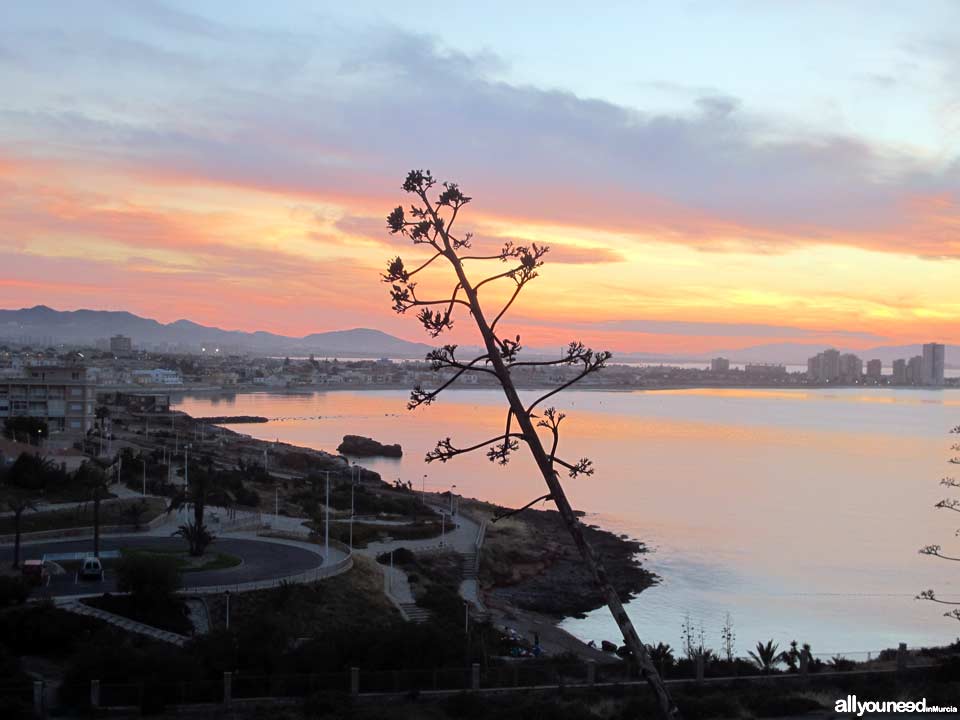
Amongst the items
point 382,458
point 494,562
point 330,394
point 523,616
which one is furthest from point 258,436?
point 330,394

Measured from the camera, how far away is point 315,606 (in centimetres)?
1366

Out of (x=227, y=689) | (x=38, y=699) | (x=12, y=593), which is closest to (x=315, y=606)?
(x=12, y=593)

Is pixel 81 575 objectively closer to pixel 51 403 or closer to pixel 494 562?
pixel 494 562

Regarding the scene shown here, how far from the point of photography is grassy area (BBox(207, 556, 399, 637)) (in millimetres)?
12641

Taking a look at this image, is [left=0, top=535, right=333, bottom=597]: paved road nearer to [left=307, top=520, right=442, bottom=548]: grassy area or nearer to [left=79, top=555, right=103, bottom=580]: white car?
[left=79, top=555, right=103, bottom=580]: white car

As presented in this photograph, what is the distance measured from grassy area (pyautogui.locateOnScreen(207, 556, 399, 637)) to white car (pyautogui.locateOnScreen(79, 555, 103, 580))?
1917mm

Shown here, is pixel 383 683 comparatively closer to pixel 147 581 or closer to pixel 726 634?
pixel 147 581

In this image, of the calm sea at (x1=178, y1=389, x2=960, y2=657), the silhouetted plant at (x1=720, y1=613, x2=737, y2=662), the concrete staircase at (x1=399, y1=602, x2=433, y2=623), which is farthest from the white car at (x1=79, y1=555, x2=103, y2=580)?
the silhouetted plant at (x1=720, y1=613, x2=737, y2=662)

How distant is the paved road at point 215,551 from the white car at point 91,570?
13 centimetres

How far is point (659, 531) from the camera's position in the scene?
30203mm

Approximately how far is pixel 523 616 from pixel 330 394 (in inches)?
4247

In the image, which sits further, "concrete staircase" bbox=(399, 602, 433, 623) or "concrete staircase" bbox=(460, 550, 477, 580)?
"concrete staircase" bbox=(460, 550, 477, 580)

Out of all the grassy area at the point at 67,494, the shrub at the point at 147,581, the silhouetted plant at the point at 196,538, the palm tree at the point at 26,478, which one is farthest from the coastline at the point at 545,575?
the palm tree at the point at 26,478

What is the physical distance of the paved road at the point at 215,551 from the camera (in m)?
13.3
